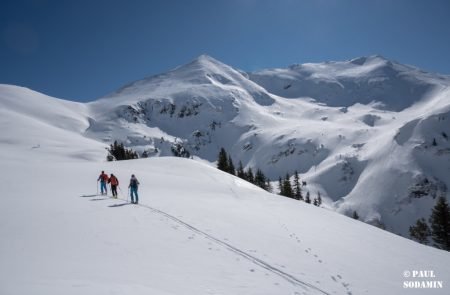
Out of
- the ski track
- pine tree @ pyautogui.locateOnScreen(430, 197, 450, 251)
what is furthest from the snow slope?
pine tree @ pyautogui.locateOnScreen(430, 197, 450, 251)

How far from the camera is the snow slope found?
968cm

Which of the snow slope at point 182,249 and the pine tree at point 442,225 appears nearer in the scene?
the snow slope at point 182,249

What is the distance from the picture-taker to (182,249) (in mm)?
13227

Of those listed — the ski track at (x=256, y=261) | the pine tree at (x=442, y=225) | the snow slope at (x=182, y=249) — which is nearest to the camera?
the snow slope at (x=182, y=249)

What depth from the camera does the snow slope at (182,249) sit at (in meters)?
9.68

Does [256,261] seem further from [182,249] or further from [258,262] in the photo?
[182,249]

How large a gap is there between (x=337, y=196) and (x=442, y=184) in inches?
2041

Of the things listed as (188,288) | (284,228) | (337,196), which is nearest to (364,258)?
(284,228)

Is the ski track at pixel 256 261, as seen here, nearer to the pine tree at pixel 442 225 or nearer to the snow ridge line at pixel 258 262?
the snow ridge line at pixel 258 262

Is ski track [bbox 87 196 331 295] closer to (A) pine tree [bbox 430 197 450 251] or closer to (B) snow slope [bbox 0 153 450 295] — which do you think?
(B) snow slope [bbox 0 153 450 295]

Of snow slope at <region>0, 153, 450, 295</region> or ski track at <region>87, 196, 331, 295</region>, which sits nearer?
snow slope at <region>0, 153, 450, 295</region>

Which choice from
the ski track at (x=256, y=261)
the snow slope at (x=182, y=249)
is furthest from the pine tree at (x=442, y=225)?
the ski track at (x=256, y=261)

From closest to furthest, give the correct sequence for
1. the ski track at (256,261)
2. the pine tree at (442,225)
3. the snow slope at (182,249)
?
the snow slope at (182,249)
the ski track at (256,261)
the pine tree at (442,225)

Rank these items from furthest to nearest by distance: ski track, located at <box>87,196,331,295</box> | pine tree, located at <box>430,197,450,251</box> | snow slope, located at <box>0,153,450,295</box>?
pine tree, located at <box>430,197,450,251</box> < ski track, located at <box>87,196,331,295</box> < snow slope, located at <box>0,153,450,295</box>
